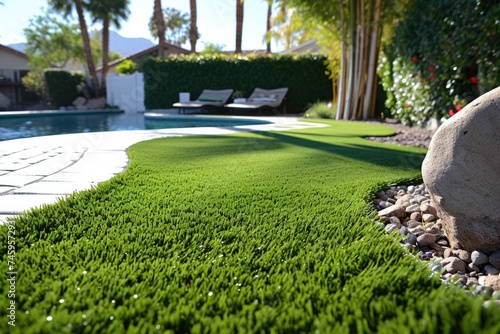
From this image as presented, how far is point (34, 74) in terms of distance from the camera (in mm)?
21141

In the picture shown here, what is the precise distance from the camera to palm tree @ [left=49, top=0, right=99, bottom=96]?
1980 cm

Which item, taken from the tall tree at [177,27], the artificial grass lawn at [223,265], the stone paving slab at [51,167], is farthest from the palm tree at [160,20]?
the tall tree at [177,27]

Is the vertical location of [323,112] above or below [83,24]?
below

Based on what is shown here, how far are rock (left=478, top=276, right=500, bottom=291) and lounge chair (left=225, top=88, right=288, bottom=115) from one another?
12.6m

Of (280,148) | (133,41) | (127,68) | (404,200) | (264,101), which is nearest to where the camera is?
(404,200)

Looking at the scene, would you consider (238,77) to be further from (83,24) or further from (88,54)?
(83,24)

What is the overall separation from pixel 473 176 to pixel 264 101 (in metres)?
12.8

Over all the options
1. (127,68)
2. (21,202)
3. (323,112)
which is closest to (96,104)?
(127,68)

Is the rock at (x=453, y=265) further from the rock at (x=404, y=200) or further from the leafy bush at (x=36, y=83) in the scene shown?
the leafy bush at (x=36, y=83)

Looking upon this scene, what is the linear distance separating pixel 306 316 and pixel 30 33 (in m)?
42.5

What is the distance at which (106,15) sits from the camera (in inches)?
848

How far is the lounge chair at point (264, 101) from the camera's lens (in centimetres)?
1425

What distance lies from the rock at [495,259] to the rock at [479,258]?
0.02 meters

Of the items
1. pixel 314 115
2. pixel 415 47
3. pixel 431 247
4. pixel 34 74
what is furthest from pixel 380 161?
pixel 34 74
